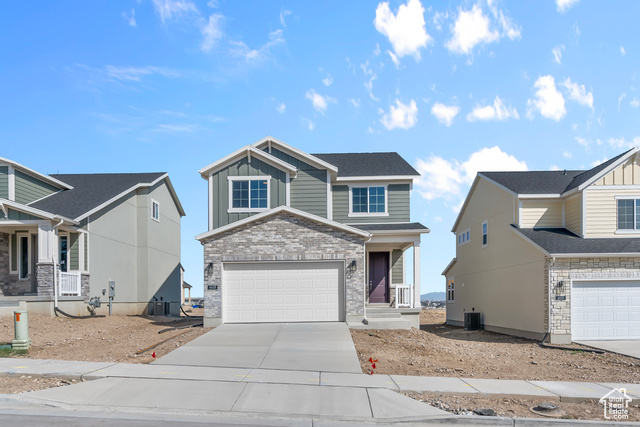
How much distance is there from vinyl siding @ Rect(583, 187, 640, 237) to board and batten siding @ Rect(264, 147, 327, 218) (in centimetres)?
1006

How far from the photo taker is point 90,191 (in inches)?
998

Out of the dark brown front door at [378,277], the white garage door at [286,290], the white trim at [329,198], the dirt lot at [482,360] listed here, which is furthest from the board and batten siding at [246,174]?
the dirt lot at [482,360]

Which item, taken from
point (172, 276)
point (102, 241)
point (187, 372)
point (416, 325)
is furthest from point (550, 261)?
point (172, 276)

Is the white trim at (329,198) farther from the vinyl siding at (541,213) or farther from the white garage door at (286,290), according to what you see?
the vinyl siding at (541,213)

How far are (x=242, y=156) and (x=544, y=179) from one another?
12625 mm

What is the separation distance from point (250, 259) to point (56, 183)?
480 inches

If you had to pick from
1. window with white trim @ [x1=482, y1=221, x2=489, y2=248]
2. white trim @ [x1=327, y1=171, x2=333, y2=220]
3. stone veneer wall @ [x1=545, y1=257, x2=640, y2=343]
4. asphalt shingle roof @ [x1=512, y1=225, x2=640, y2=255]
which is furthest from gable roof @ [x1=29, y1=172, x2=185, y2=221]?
stone veneer wall @ [x1=545, y1=257, x2=640, y2=343]

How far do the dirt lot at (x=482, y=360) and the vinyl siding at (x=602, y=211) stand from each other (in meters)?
4.94

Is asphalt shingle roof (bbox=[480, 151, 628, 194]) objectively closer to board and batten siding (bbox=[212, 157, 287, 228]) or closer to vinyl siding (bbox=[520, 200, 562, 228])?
vinyl siding (bbox=[520, 200, 562, 228])

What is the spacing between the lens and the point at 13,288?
2266 cm

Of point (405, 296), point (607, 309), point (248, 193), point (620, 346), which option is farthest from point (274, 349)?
point (607, 309)

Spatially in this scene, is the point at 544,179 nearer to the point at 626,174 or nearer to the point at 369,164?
the point at 626,174

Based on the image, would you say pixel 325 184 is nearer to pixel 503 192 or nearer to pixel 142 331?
pixel 503 192

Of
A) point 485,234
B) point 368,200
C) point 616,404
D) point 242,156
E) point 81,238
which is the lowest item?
point 616,404
